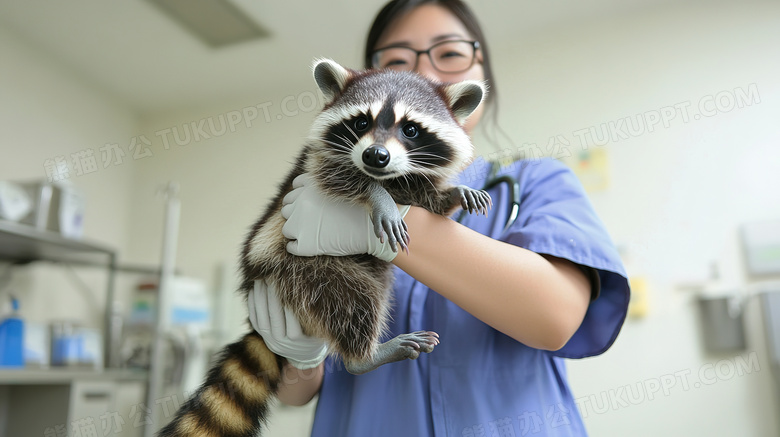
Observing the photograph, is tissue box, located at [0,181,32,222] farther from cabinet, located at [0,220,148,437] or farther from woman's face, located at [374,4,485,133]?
woman's face, located at [374,4,485,133]

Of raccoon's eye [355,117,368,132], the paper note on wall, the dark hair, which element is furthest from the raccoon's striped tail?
the paper note on wall

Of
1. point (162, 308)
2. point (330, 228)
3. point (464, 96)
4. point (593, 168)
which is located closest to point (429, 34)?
point (464, 96)

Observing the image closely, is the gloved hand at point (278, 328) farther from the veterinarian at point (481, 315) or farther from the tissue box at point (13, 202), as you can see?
the tissue box at point (13, 202)

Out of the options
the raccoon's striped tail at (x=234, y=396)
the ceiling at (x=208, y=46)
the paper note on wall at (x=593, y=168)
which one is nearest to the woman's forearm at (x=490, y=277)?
the raccoon's striped tail at (x=234, y=396)

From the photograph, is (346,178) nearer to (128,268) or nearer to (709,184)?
(709,184)

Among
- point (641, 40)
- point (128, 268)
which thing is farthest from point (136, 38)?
point (641, 40)

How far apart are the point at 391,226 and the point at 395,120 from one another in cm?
18

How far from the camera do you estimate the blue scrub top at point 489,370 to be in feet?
3.61

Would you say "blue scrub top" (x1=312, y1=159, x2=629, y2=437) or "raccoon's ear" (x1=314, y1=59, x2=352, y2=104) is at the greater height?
"raccoon's ear" (x1=314, y1=59, x2=352, y2=104)

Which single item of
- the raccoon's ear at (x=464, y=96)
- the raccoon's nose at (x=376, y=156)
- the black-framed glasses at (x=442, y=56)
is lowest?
the raccoon's nose at (x=376, y=156)

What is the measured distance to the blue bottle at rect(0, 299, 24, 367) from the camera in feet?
8.75

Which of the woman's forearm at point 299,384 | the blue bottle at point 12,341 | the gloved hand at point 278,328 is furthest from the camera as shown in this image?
the blue bottle at point 12,341

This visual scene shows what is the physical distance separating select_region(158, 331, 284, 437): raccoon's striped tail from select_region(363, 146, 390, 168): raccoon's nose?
49 centimetres

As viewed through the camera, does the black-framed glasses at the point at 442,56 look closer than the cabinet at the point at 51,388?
Yes
